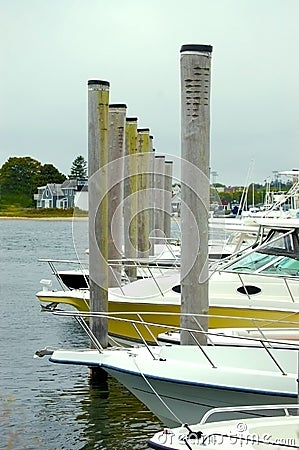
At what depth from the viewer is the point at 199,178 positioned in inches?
418

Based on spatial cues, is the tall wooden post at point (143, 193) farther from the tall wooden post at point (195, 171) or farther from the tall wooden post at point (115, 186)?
the tall wooden post at point (195, 171)

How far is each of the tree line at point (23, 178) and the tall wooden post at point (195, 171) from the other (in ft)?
337

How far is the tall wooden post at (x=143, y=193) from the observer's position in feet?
70.0

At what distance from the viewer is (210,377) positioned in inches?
391

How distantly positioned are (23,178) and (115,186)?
99880 mm

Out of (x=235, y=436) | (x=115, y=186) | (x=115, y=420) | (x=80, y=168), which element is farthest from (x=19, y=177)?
(x=235, y=436)

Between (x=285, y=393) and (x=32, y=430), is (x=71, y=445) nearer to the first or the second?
(x=32, y=430)

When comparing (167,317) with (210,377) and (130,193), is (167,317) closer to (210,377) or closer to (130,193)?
(210,377)

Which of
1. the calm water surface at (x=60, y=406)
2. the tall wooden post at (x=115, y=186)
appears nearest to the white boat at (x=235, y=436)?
the calm water surface at (x=60, y=406)

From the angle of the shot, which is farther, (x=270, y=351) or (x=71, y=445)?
(x=71, y=445)

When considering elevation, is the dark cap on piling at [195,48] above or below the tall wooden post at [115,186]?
above

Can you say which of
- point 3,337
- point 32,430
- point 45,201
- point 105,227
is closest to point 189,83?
point 105,227

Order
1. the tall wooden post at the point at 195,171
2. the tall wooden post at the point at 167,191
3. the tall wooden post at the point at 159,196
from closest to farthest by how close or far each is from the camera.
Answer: the tall wooden post at the point at 195,171 < the tall wooden post at the point at 167,191 < the tall wooden post at the point at 159,196

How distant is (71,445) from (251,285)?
15.3ft
